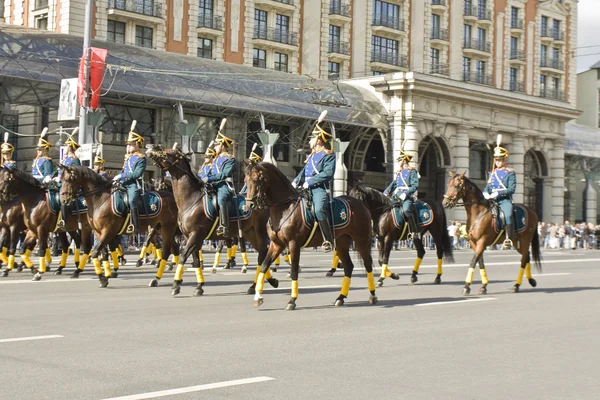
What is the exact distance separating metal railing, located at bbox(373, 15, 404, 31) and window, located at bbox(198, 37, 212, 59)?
12.7 metres

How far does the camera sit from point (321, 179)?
13.6 meters

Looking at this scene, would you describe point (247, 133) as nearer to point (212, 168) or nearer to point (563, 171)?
point (563, 171)

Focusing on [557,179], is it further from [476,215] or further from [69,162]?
[69,162]

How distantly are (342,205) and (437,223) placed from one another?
6397 mm

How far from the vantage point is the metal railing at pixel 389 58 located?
5822 cm

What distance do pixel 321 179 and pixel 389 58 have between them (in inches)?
1843

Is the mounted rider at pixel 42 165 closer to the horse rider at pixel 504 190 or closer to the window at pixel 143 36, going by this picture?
the horse rider at pixel 504 190

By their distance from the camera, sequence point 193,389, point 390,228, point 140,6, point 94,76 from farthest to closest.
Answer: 1. point 140,6
2. point 94,76
3. point 390,228
4. point 193,389

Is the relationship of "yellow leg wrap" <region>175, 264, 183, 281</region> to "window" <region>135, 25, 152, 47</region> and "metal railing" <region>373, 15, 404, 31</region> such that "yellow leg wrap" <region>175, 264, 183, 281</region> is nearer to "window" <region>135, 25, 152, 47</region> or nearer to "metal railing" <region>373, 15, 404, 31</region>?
"window" <region>135, 25, 152, 47</region>

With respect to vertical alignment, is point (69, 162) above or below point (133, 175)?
above

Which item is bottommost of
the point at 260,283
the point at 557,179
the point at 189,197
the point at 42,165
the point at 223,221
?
the point at 260,283

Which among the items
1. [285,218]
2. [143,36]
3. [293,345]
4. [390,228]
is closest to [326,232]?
[285,218]

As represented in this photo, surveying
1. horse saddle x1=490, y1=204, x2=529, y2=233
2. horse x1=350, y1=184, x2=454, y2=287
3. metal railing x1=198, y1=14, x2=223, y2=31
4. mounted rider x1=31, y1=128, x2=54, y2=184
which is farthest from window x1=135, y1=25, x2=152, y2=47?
horse saddle x1=490, y1=204, x2=529, y2=233

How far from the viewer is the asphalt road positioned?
730cm
